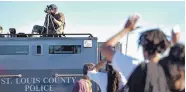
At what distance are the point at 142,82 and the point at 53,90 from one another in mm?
4533

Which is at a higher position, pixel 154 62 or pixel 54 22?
pixel 54 22

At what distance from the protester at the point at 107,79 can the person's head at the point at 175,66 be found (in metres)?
1.52

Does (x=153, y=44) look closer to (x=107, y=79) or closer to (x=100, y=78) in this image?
(x=100, y=78)

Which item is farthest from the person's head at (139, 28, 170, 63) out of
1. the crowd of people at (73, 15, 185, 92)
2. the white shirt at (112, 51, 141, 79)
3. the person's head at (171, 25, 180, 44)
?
the white shirt at (112, 51, 141, 79)

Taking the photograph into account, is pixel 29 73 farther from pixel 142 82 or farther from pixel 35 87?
pixel 142 82

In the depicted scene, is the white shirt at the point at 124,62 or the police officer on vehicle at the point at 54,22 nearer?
the white shirt at the point at 124,62

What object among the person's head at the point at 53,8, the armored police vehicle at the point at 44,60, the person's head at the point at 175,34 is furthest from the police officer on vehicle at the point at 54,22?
the person's head at the point at 175,34

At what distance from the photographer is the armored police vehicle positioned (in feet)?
22.8

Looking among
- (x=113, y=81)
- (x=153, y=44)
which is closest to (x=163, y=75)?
(x=153, y=44)

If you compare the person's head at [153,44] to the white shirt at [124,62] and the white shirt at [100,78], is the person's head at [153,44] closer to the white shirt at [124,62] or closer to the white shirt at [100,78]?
the white shirt at [124,62]

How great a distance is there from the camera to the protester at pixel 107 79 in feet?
13.6

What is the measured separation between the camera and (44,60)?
7008mm

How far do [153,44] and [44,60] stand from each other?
4.58 metres

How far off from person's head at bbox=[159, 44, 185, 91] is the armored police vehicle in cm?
438
